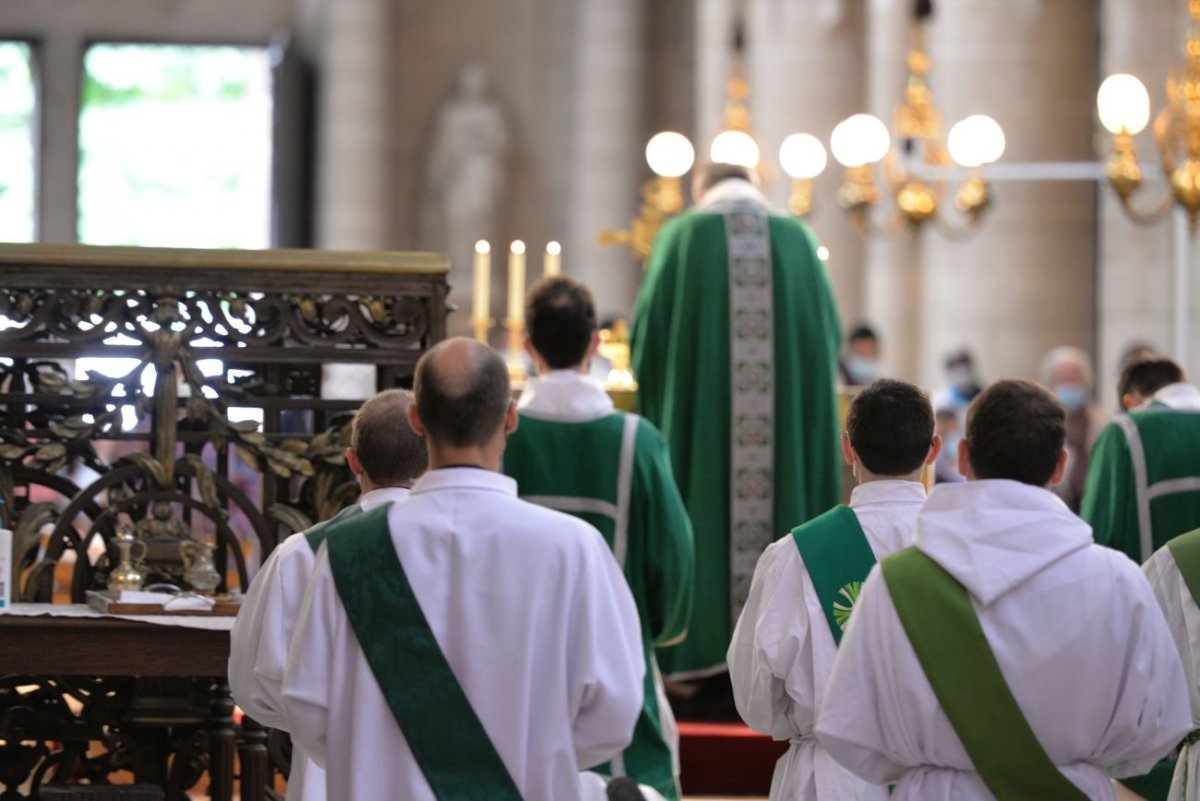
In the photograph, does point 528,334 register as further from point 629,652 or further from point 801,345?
point 629,652

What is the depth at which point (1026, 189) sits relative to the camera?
1377 cm

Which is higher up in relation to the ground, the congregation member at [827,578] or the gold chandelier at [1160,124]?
the gold chandelier at [1160,124]

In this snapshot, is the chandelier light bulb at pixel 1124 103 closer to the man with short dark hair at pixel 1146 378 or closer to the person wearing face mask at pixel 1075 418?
the person wearing face mask at pixel 1075 418

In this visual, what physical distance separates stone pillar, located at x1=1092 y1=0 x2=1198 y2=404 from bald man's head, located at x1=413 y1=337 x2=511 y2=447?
27.8 feet

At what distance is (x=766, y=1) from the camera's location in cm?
1808

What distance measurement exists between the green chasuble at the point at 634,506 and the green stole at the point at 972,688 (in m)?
2.22

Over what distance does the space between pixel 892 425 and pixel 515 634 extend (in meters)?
1.01

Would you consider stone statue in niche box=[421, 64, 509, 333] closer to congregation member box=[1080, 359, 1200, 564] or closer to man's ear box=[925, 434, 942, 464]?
congregation member box=[1080, 359, 1200, 564]

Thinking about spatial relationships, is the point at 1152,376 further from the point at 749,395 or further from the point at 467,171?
the point at 467,171

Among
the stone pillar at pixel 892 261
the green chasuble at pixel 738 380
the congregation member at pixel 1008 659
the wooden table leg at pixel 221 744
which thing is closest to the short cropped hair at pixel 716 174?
the green chasuble at pixel 738 380

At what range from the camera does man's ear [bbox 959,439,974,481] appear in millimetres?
3684

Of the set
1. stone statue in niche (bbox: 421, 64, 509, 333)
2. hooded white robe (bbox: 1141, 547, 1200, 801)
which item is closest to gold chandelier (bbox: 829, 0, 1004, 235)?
hooded white robe (bbox: 1141, 547, 1200, 801)

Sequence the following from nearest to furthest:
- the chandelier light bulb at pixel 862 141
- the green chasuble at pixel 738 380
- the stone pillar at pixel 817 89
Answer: the green chasuble at pixel 738 380 → the chandelier light bulb at pixel 862 141 → the stone pillar at pixel 817 89

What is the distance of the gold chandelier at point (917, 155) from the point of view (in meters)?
10.7
